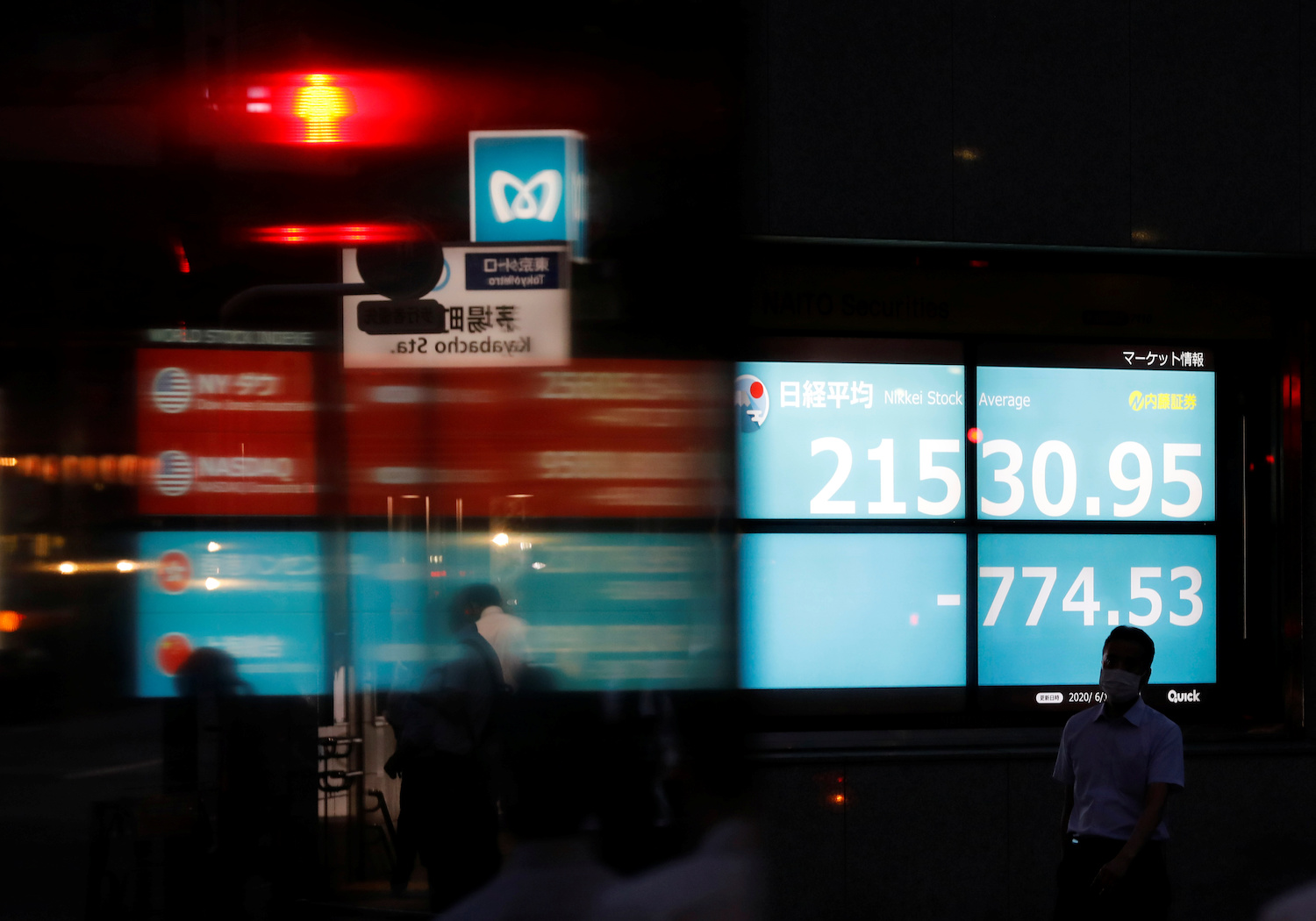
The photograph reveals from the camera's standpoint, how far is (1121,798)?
4320mm

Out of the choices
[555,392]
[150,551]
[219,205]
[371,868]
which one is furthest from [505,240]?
[371,868]

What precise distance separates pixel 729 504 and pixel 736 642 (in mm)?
261

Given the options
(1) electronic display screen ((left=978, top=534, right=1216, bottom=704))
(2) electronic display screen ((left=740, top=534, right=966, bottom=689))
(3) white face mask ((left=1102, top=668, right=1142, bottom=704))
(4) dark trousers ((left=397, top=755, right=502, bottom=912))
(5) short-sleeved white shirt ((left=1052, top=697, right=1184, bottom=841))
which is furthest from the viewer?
(1) electronic display screen ((left=978, top=534, right=1216, bottom=704))

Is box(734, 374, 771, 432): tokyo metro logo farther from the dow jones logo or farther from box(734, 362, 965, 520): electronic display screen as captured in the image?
the dow jones logo

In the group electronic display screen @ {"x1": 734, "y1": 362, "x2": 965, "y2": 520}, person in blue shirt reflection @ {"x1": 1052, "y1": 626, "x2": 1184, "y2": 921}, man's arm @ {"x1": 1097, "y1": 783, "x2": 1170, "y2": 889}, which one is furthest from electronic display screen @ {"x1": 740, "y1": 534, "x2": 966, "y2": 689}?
man's arm @ {"x1": 1097, "y1": 783, "x2": 1170, "y2": 889}

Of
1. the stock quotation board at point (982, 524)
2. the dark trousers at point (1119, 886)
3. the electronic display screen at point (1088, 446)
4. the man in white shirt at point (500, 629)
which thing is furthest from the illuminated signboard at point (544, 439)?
the electronic display screen at point (1088, 446)

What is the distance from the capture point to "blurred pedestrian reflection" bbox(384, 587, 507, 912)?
6.22 ft

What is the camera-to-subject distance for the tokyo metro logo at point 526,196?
79.8 inches

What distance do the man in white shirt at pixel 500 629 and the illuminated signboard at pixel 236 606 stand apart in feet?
0.91

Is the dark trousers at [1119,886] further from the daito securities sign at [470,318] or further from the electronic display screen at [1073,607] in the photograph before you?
the daito securities sign at [470,318]

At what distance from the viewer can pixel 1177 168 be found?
6562mm

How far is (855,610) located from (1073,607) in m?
1.37

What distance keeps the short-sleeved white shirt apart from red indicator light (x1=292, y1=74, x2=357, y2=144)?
12.1 ft

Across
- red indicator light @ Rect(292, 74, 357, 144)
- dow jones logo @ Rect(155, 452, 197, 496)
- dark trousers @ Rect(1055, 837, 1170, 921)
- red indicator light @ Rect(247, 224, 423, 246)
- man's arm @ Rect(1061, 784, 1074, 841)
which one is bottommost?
dark trousers @ Rect(1055, 837, 1170, 921)
